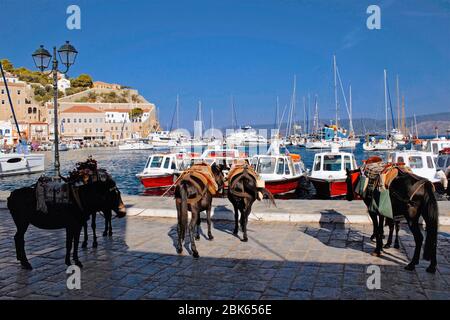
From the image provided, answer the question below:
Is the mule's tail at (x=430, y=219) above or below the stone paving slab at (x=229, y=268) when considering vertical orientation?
above

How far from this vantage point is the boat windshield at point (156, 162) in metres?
25.4

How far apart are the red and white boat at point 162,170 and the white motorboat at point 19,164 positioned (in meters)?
20.7

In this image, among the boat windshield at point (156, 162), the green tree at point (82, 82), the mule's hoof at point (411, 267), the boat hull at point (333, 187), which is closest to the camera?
the mule's hoof at point (411, 267)

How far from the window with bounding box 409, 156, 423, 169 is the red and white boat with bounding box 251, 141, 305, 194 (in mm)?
5812

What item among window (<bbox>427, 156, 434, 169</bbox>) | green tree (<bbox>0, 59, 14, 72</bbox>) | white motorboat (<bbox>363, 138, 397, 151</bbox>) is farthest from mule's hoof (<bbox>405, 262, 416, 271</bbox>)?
green tree (<bbox>0, 59, 14, 72</bbox>)

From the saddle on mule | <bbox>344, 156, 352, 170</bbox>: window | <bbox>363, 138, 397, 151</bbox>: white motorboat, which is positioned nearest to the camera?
the saddle on mule

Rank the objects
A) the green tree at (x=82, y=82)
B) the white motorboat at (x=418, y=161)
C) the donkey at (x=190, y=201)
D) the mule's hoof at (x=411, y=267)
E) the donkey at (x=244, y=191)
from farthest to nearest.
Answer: the green tree at (x=82, y=82)
the white motorboat at (x=418, y=161)
the donkey at (x=244, y=191)
the donkey at (x=190, y=201)
the mule's hoof at (x=411, y=267)

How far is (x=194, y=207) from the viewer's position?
22.9ft

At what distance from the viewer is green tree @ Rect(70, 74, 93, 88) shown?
164125mm

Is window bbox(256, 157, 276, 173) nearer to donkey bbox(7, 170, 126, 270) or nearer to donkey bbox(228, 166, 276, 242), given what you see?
donkey bbox(228, 166, 276, 242)

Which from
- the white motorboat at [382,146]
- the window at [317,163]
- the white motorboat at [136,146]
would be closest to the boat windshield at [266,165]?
the window at [317,163]

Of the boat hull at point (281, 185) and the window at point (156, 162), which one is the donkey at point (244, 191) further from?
the window at point (156, 162)

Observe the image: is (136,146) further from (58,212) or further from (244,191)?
(58,212)
